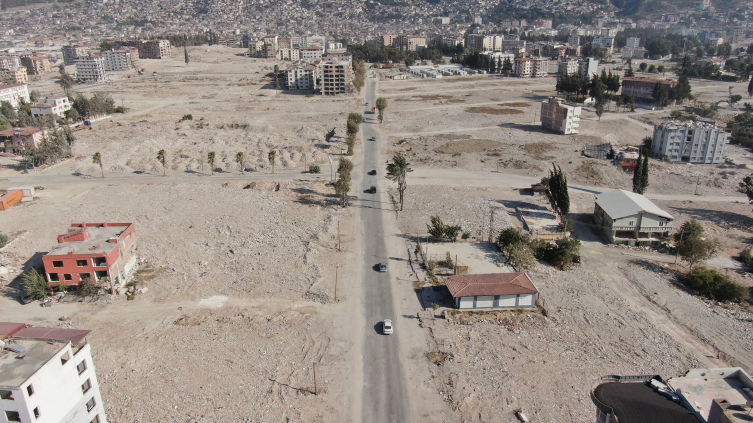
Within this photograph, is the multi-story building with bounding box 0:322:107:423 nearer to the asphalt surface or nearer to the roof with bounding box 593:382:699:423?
the asphalt surface

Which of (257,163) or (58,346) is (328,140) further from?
(58,346)

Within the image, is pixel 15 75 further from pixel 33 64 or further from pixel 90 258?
pixel 90 258

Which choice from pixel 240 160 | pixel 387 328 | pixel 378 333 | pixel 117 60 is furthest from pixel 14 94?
pixel 387 328

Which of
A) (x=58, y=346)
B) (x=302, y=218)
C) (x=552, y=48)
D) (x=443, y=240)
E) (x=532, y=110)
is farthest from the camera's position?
(x=552, y=48)

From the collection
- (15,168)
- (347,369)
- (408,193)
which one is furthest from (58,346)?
(15,168)

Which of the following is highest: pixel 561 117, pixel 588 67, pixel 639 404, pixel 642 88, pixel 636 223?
pixel 588 67

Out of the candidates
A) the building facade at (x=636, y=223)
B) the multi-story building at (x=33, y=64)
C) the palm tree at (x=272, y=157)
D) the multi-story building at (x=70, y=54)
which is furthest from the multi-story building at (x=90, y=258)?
the multi-story building at (x=70, y=54)

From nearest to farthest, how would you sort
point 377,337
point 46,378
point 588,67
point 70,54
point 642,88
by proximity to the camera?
point 46,378
point 377,337
point 642,88
point 588,67
point 70,54
